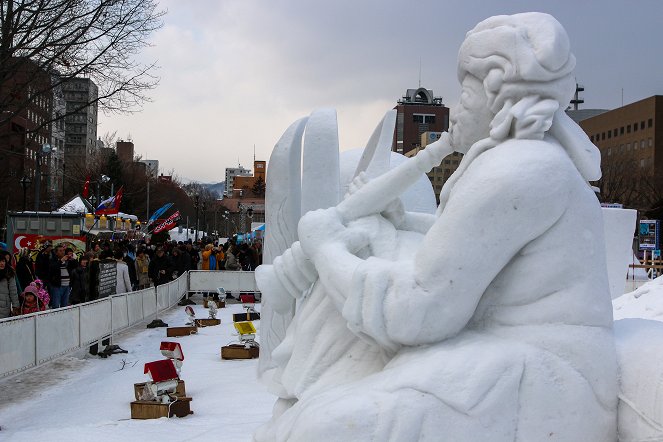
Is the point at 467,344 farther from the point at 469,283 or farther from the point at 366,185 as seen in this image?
the point at 366,185

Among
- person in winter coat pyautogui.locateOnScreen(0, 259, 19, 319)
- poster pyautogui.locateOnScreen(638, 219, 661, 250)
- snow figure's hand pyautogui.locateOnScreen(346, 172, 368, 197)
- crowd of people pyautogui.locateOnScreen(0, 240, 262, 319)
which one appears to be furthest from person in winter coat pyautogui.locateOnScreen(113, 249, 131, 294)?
poster pyautogui.locateOnScreen(638, 219, 661, 250)

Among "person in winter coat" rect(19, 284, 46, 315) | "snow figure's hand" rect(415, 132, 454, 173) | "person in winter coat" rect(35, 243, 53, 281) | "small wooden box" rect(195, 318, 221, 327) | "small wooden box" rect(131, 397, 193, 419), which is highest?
"snow figure's hand" rect(415, 132, 454, 173)

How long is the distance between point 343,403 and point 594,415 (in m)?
0.89

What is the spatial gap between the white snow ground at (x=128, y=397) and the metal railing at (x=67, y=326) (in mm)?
443

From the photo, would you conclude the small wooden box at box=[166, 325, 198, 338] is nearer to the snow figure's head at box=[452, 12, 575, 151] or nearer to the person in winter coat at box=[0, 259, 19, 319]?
the person in winter coat at box=[0, 259, 19, 319]

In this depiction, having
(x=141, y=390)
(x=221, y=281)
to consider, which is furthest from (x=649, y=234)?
(x=141, y=390)

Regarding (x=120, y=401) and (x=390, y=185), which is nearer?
(x=390, y=185)

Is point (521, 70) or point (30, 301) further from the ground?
point (521, 70)

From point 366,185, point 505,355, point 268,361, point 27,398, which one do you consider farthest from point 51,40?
point 505,355

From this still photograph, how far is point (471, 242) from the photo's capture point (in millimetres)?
2504

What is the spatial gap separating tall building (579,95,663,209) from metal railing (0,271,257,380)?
1275 inches

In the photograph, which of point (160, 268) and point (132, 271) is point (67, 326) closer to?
point (132, 271)

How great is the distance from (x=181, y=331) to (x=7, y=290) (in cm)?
445

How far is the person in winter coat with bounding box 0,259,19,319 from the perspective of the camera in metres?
10.3
